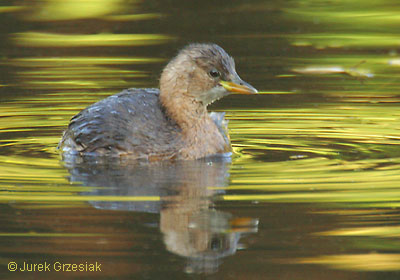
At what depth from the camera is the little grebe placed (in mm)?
9922

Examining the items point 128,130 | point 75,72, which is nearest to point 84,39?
point 75,72

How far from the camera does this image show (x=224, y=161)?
9.84m

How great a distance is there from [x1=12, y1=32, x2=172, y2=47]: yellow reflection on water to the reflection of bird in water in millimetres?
7018

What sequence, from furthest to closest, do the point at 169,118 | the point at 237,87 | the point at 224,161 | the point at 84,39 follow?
the point at 84,39 → the point at 237,87 → the point at 169,118 → the point at 224,161

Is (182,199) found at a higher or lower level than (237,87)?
lower

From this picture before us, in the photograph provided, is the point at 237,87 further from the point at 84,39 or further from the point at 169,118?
the point at 84,39

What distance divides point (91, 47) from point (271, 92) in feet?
14.4

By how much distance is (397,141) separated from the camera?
→ 10539 mm

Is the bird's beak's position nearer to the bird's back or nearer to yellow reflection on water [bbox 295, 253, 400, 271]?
the bird's back

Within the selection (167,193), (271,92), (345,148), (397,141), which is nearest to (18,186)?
(167,193)

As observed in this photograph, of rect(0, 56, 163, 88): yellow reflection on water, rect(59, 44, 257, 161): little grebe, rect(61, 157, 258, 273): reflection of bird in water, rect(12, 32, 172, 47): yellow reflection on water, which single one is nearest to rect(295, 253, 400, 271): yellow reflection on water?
rect(61, 157, 258, 273): reflection of bird in water

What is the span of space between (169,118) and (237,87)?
0.77 metres

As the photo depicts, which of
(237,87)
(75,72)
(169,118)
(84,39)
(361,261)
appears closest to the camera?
(361,261)

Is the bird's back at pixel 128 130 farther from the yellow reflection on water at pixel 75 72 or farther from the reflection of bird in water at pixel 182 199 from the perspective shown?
Answer: the yellow reflection on water at pixel 75 72
